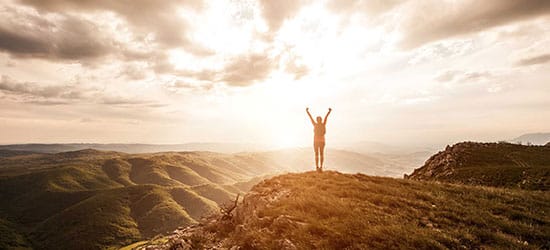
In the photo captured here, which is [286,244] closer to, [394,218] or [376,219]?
[376,219]

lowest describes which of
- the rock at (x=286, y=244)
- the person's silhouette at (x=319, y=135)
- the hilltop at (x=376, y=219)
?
the rock at (x=286, y=244)

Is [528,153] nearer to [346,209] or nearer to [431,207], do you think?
[431,207]

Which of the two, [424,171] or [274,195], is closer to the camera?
[274,195]

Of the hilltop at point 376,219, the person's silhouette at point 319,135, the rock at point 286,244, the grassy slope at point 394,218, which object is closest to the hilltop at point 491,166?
the grassy slope at point 394,218

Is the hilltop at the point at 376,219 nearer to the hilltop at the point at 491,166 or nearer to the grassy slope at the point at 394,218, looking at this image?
the grassy slope at the point at 394,218

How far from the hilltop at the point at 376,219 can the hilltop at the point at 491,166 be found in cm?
1139

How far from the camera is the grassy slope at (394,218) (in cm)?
1046

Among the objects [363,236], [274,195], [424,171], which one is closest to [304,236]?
[363,236]

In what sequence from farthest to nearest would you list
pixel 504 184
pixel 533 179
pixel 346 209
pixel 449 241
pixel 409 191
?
pixel 504 184, pixel 533 179, pixel 409 191, pixel 346 209, pixel 449 241

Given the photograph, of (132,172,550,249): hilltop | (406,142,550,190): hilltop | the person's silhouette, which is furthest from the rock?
(406,142,550,190): hilltop

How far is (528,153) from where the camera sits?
42.7 meters

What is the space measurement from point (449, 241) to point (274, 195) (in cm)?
957

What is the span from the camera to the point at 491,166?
113ft

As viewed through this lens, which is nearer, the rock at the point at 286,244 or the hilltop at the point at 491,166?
the rock at the point at 286,244
